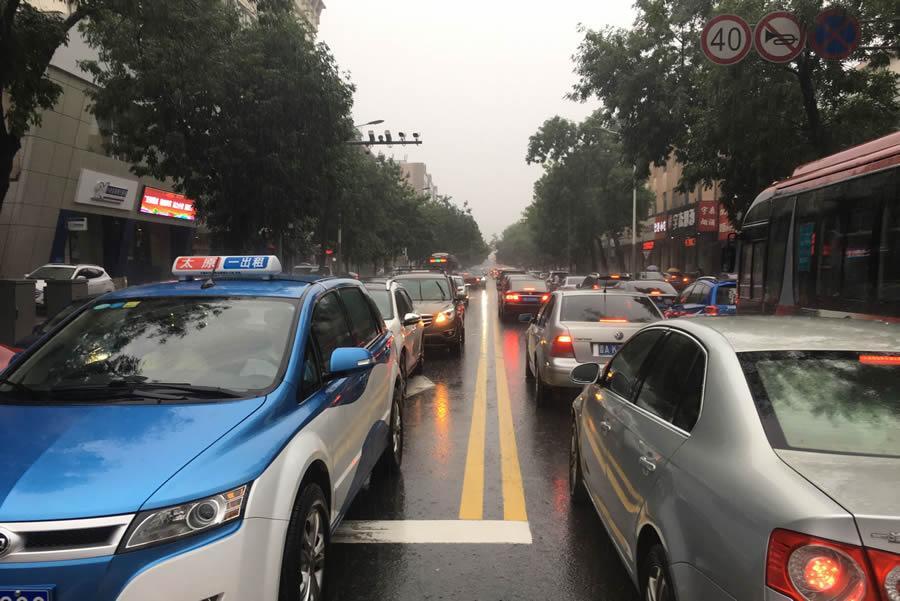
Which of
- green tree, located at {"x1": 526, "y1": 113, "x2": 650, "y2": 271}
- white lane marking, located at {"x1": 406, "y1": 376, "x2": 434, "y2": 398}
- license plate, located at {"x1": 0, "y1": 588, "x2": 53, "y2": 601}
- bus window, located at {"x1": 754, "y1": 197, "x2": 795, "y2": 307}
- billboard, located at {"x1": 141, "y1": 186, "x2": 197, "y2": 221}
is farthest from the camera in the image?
green tree, located at {"x1": 526, "y1": 113, "x2": 650, "y2": 271}

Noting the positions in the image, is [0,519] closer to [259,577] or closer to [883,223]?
[259,577]

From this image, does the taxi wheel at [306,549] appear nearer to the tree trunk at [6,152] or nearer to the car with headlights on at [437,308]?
the car with headlights on at [437,308]

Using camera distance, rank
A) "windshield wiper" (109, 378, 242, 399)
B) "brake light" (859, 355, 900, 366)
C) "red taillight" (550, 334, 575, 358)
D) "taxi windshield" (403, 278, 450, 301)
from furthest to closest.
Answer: "taxi windshield" (403, 278, 450, 301) < "red taillight" (550, 334, 575, 358) < "windshield wiper" (109, 378, 242, 399) < "brake light" (859, 355, 900, 366)

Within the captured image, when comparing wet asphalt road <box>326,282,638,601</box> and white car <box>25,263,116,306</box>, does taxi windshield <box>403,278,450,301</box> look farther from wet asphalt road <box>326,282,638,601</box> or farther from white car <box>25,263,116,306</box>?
white car <box>25,263,116,306</box>

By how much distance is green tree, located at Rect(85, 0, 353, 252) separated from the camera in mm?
14742

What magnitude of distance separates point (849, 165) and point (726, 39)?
228 inches

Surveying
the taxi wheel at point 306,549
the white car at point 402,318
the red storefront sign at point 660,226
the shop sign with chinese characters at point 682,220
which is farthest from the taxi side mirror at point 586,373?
the red storefront sign at point 660,226

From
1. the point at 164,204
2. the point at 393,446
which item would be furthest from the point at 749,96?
the point at 164,204

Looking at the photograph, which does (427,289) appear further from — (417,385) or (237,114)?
(237,114)

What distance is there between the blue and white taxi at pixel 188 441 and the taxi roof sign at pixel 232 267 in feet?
0.04

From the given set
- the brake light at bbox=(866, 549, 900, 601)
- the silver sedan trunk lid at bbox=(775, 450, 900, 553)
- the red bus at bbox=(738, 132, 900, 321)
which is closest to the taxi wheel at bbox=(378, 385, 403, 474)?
the silver sedan trunk lid at bbox=(775, 450, 900, 553)

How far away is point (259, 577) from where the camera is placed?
250cm

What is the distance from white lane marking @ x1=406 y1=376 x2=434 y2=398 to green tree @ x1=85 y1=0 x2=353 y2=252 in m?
8.26

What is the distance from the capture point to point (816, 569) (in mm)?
1820
